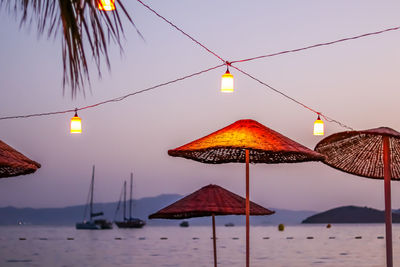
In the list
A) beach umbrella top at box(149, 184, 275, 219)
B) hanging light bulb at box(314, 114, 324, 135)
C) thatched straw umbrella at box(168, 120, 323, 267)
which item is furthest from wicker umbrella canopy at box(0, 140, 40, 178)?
hanging light bulb at box(314, 114, 324, 135)

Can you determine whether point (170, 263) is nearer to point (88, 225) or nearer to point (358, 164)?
point (358, 164)

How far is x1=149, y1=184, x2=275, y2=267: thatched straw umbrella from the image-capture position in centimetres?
950

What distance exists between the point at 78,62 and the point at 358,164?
5111 millimetres

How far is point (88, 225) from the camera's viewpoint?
108500 mm

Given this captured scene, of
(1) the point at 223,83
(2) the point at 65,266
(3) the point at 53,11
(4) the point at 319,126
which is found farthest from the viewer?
(2) the point at 65,266

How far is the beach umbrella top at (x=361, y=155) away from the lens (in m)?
8.28

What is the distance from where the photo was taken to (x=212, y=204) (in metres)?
9.60

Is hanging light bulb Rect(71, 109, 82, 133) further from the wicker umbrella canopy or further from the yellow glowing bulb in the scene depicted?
the yellow glowing bulb

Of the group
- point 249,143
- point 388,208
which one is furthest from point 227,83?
point 388,208

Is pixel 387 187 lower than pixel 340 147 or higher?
lower

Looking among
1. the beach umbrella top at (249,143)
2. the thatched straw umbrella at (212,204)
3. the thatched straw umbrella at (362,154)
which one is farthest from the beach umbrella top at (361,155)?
the thatched straw umbrella at (212,204)

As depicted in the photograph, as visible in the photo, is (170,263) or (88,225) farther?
(88,225)

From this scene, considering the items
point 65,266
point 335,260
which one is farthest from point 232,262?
point 65,266

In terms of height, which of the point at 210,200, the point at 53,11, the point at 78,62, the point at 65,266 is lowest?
the point at 65,266
